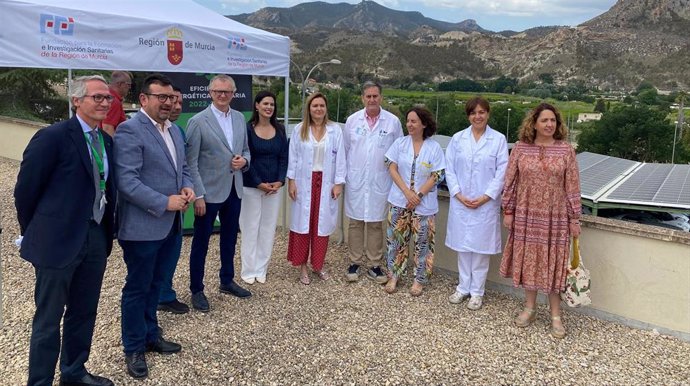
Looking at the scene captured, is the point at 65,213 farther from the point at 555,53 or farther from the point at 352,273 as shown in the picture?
the point at 555,53

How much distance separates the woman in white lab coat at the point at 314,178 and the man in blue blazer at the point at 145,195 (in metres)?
1.53

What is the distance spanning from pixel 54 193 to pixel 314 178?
2.46 metres

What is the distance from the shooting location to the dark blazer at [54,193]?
7.95 feet

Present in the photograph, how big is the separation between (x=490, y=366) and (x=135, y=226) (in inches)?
94.1

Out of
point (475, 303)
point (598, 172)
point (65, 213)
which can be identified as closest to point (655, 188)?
point (598, 172)

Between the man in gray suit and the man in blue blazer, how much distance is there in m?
0.68

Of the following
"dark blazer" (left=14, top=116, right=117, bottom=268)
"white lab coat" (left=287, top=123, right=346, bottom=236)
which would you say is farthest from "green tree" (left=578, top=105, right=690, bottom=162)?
"dark blazer" (left=14, top=116, right=117, bottom=268)

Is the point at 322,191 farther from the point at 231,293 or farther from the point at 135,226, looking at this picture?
the point at 135,226

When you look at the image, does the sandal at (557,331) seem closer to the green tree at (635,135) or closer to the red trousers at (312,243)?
the red trousers at (312,243)

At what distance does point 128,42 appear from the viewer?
184 inches

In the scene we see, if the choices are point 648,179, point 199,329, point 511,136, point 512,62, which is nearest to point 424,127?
point 199,329

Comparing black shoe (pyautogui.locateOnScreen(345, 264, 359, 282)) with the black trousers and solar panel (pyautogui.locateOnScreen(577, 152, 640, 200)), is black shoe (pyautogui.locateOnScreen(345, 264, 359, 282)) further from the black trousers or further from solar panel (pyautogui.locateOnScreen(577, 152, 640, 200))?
the black trousers

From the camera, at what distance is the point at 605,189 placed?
491 centimetres

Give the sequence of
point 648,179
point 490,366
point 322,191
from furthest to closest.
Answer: point 648,179
point 322,191
point 490,366
